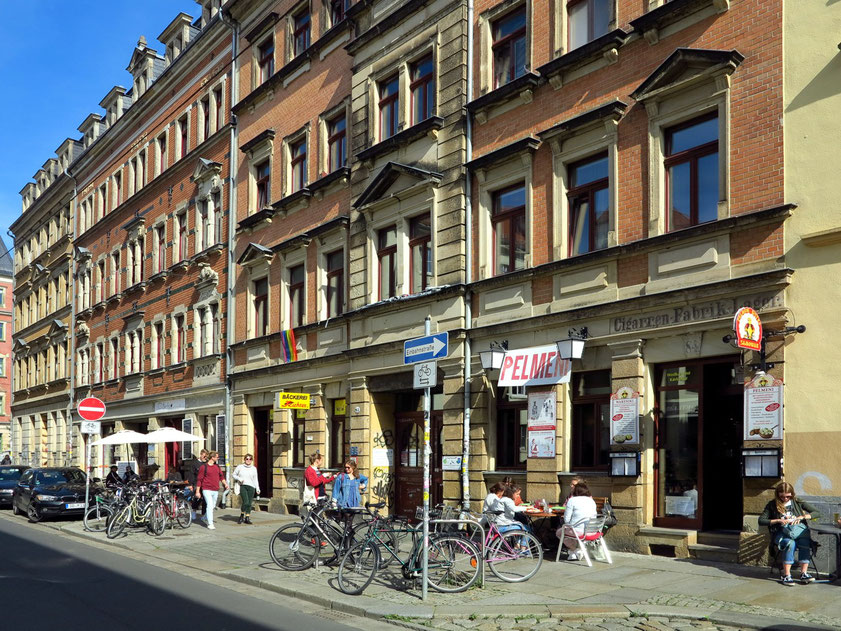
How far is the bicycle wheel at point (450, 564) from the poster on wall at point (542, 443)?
4590mm

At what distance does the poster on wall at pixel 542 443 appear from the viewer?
53.8 feet

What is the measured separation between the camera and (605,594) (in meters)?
11.7

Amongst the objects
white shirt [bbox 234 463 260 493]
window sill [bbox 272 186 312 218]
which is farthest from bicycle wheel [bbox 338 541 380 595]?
window sill [bbox 272 186 312 218]

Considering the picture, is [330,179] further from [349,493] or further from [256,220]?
[349,493]

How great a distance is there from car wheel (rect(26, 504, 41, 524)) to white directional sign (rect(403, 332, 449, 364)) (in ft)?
55.0

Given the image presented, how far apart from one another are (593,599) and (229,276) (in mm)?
19504

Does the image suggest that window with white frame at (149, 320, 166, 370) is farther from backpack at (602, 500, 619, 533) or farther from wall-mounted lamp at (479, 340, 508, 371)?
backpack at (602, 500, 619, 533)

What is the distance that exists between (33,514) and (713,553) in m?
18.7

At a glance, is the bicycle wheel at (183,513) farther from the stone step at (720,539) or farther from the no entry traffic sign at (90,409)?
the stone step at (720,539)

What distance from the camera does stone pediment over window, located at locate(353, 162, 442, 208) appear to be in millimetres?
19703

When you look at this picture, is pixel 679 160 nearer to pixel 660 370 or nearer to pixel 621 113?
pixel 621 113

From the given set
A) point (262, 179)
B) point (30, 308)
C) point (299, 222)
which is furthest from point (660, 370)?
point (30, 308)

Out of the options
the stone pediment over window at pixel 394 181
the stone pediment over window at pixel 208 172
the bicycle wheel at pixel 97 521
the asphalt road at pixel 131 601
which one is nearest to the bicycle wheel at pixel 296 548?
the asphalt road at pixel 131 601

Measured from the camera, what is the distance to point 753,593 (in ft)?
37.3
